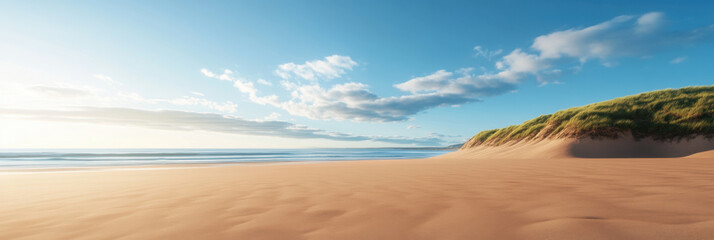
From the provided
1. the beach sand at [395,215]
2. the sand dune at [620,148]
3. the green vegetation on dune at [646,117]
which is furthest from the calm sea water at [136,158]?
the beach sand at [395,215]

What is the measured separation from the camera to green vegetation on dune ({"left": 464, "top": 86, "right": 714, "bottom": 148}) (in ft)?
56.4

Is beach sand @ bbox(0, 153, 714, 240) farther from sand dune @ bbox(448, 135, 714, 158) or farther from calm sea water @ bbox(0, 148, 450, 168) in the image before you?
calm sea water @ bbox(0, 148, 450, 168)

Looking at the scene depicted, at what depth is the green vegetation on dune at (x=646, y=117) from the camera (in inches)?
677

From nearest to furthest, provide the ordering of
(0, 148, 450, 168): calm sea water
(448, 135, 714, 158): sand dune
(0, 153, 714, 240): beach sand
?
(0, 153, 714, 240): beach sand → (448, 135, 714, 158): sand dune → (0, 148, 450, 168): calm sea water

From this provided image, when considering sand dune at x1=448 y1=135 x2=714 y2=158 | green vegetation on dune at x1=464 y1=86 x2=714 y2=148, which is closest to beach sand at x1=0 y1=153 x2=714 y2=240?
sand dune at x1=448 y1=135 x2=714 y2=158

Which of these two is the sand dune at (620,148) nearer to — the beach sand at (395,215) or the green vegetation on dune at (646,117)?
the green vegetation on dune at (646,117)

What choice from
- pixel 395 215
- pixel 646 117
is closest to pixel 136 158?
pixel 395 215

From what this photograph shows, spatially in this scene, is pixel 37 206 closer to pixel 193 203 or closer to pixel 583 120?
pixel 193 203

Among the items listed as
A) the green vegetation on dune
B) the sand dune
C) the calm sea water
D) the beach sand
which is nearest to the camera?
the beach sand

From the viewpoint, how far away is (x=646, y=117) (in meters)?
19.2

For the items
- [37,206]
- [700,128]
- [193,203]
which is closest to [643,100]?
[700,128]

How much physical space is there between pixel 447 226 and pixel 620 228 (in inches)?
42.6

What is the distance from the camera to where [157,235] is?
2.24 meters

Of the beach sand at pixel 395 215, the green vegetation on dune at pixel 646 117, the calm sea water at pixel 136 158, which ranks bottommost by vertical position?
the beach sand at pixel 395 215
